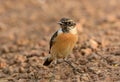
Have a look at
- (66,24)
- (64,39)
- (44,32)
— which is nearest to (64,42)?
(64,39)

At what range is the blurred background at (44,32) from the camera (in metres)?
12.4

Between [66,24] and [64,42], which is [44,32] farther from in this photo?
[64,42]

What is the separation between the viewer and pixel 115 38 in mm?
14602

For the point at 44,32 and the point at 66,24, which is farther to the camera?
the point at 44,32

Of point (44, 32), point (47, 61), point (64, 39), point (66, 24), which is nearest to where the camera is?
point (64, 39)

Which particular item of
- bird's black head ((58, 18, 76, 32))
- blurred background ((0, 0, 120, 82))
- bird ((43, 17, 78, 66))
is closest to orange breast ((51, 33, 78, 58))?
bird ((43, 17, 78, 66))

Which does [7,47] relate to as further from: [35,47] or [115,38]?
[115,38]

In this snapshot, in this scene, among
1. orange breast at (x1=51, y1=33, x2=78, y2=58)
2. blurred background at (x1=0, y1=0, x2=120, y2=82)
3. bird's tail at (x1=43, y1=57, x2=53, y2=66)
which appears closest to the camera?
orange breast at (x1=51, y1=33, x2=78, y2=58)

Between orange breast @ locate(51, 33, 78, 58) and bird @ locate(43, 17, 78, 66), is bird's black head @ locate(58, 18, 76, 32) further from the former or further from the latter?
orange breast @ locate(51, 33, 78, 58)

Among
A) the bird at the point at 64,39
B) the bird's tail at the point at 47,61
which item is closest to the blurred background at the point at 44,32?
the bird's tail at the point at 47,61

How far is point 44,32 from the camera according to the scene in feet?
54.7

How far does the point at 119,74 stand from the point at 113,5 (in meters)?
8.72

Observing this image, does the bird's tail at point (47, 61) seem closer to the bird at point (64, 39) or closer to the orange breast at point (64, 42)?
the bird at point (64, 39)

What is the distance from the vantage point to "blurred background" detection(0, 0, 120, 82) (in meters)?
12.4
